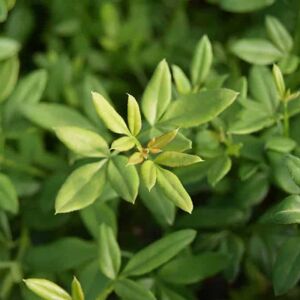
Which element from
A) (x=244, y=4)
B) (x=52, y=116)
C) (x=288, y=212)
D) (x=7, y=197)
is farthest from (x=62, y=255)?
(x=244, y=4)

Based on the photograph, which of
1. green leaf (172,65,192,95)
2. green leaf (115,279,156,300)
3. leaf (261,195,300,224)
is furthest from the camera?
green leaf (172,65,192,95)

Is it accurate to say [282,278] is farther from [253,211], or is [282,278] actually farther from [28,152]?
[28,152]

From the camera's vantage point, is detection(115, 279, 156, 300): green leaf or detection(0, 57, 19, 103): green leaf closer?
detection(115, 279, 156, 300): green leaf

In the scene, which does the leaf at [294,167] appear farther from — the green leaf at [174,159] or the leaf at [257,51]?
the leaf at [257,51]

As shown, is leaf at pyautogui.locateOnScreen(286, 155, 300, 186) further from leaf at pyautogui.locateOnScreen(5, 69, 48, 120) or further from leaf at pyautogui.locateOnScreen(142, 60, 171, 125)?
leaf at pyautogui.locateOnScreen(5, 69, 48, 120)

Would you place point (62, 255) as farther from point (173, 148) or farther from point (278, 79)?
point (278, 79)

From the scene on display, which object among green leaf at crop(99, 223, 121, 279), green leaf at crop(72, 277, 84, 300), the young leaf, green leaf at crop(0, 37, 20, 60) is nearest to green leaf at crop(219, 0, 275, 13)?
the young leaf

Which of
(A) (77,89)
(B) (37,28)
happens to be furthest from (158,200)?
(B) (37,28)
